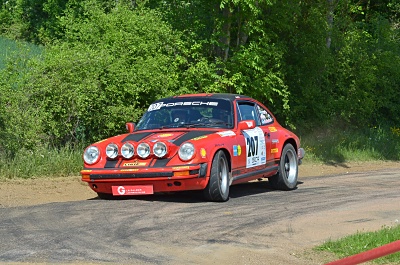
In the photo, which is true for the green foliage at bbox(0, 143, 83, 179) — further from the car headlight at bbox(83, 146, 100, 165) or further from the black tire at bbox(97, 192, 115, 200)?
the car headlight at bbox(83, 146, 100, 165)

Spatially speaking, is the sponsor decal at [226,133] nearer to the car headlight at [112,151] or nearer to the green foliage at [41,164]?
the car headlight at [112,151]

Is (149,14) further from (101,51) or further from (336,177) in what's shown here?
(336,177)

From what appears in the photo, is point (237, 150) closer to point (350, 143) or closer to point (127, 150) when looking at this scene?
point (127, 150)

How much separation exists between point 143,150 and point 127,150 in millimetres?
245

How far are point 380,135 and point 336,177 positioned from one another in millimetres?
8158

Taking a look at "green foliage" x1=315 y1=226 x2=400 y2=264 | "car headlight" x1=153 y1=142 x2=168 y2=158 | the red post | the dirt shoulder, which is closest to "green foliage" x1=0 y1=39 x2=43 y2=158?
the dirt shoulder

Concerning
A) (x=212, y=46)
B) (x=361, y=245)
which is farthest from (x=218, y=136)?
(x=212, y=46)

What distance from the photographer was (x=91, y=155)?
41.6 ft

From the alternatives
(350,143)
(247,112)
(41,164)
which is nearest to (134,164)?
(247,112)

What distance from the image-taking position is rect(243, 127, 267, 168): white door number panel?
13562 mm

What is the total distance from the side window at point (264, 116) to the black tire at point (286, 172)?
53 centimetres

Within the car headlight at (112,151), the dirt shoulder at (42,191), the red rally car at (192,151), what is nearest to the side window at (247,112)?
the red rally car at (192,151)

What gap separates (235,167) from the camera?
43.0 feet

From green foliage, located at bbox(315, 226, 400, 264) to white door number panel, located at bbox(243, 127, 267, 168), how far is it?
404 centimetres
